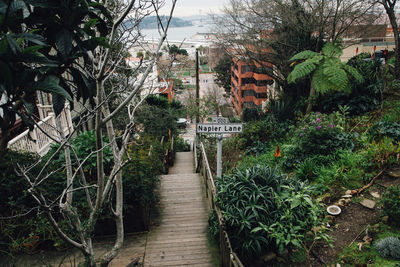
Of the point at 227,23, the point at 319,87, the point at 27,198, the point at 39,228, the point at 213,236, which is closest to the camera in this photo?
the point at 39,228

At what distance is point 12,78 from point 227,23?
12831mm

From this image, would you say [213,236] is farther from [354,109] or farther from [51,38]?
[354,109]

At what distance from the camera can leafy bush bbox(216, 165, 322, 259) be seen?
13.4 ft

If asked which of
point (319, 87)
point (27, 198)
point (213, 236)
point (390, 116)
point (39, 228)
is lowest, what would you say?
point (213, 236)

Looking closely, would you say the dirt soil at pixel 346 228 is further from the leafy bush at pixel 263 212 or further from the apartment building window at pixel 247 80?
the apartment building window at pixel 247 80

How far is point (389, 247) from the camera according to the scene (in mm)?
3980

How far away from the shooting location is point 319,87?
9.31 metres

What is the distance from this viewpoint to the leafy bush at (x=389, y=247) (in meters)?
3.92

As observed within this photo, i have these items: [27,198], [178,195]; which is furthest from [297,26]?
[27,198]

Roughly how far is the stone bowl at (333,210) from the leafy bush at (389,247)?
1.00m

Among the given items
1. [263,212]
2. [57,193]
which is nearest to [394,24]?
[263,212]

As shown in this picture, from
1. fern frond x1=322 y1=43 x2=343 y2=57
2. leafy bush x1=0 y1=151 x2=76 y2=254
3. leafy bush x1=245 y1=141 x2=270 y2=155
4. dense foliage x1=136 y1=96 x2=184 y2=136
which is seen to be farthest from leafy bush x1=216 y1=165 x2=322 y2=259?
dense foliage x1=136 y1=96 x2=184 y2=136

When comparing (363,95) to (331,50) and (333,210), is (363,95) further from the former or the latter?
(333,210)

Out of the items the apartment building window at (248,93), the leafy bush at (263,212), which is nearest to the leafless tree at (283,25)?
the leafy bush at (263,212)
